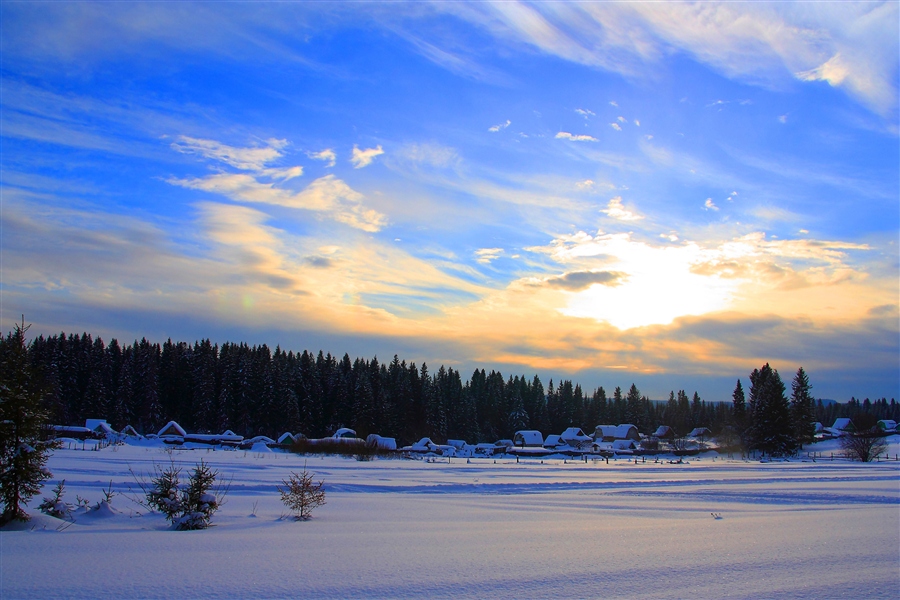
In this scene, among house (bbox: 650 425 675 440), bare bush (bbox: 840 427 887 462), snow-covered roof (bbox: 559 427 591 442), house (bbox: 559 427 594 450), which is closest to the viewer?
bare bush (bbox: 840 427 887 462)

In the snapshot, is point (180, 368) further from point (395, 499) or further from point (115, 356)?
point (395, 499)

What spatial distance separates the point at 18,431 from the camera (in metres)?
14.2

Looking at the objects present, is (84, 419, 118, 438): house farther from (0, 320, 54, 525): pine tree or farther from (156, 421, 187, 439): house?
(0, 320, 54, 525): pine tree

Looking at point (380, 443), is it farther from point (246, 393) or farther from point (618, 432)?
point (618, 432)

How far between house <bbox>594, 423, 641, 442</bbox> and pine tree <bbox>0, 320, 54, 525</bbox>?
10165 centimetres

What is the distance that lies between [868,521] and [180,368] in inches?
3669

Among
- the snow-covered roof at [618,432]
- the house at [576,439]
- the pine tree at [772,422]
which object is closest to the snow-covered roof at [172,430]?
the house at [576,439]

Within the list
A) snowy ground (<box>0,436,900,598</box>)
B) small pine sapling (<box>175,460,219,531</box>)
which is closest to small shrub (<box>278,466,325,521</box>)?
snowy ground (<box>0,436,900,598</box>)

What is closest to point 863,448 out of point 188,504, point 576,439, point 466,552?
point 576,439

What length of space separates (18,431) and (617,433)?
105 m

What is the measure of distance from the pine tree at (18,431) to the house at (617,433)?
4002 inches

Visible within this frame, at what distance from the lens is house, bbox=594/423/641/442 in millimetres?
106188

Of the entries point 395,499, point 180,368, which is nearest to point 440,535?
point 395,499

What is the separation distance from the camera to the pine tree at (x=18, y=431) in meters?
13.6
